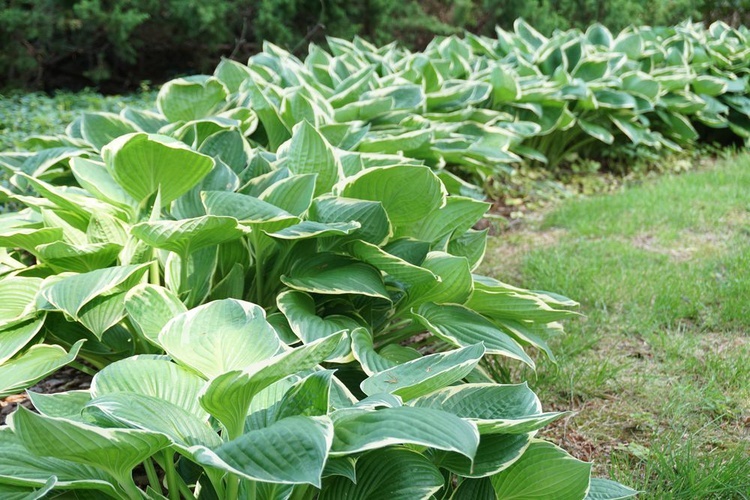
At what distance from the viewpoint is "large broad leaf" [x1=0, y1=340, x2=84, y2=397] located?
154 centimetres

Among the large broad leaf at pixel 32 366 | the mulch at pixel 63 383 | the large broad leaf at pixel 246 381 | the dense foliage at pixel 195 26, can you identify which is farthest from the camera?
the dense foliage at pixel 195 26

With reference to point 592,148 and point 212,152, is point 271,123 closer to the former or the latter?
point 212,152

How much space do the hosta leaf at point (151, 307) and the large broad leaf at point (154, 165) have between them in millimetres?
320

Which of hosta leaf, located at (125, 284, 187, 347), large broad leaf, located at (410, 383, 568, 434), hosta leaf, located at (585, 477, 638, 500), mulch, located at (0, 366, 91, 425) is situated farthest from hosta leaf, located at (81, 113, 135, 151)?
hosta leaf, located at (585, 477, 638, 500)

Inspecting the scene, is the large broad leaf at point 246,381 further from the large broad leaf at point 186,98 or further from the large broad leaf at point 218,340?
the large broad leaf at point 186,98

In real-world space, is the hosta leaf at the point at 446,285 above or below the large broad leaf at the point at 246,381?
below

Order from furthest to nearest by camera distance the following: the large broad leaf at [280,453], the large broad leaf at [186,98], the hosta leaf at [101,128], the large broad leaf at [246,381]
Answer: the large broad leaf at [186,98] → the hosta leaf at [101,128] → the large broad leaf at [246,381] → the large broad leaf at [280,453]

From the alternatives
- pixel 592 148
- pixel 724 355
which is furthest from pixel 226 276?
pixel 592 148

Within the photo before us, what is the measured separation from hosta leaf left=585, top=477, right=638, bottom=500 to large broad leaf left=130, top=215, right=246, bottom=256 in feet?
3.03

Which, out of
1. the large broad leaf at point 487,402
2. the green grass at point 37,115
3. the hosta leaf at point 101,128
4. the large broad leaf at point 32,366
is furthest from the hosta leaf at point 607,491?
the green grass at point 37,115

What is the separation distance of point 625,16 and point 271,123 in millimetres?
7123

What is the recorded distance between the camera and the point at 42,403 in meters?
1.32

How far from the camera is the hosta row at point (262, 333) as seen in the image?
3.76 feet

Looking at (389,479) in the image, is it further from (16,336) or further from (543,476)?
(16,336)
